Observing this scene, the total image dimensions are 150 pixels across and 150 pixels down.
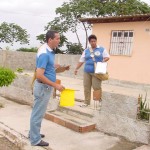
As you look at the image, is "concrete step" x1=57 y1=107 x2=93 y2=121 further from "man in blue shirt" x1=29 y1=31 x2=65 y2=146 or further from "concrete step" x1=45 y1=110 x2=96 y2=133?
"man in blue shirt" x1=29 y1=31 x2=65 y2=146

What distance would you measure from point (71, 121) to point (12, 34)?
28039mm

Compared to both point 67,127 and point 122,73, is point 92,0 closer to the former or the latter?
point 122,73

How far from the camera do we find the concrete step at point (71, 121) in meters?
5.91

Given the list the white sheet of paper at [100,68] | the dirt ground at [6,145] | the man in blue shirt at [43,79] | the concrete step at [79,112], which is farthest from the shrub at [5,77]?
the man in blue shirt at [43,79]

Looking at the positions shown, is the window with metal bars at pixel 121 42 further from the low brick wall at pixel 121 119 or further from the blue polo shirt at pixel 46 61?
the blue polo shirt at pixel 46 61

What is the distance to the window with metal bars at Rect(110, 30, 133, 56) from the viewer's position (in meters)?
11.7

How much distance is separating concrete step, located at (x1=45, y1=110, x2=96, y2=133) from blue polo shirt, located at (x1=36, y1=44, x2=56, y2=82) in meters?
1.44

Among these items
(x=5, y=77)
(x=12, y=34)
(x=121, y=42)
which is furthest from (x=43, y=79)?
(x=12, y=34)

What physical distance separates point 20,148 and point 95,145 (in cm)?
129

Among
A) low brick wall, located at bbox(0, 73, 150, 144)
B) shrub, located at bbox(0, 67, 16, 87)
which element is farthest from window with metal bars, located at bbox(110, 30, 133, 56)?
low brick wall, located at bbox(0, 73, 150, 144)

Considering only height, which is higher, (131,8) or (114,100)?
(131,8)

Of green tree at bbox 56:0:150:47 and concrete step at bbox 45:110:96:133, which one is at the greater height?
green tree at bbox 56:0:150:47

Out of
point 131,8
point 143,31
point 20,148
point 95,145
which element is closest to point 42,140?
point 20,148

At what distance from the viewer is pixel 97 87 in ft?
21.6
